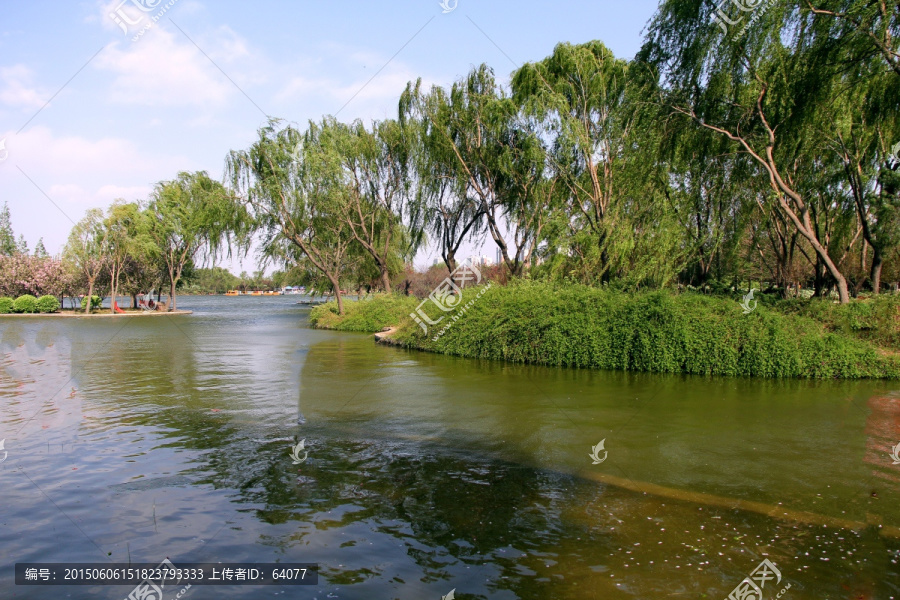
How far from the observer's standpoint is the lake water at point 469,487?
4254 mm

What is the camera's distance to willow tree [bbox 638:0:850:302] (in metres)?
14.1

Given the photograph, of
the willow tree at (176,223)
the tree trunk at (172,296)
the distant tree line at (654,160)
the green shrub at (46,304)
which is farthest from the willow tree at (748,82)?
the green shrub at (46,304)

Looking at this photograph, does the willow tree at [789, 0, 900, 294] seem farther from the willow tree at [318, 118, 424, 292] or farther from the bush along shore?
the willow tree at [318, 118, 424, 292]

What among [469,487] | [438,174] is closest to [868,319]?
[469,487]

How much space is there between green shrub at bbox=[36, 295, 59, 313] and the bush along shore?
38765 millimetres

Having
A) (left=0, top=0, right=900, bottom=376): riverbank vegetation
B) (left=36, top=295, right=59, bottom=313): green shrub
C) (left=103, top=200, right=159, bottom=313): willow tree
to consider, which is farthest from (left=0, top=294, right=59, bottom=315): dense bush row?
(left=0, top=0, right=900, bottom=376): riverbank vegetation

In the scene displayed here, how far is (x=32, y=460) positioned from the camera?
681 cm

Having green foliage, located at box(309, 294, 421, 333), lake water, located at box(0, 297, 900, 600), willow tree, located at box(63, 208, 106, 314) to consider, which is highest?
willow tree, located at box(63, 208, 106, 314)

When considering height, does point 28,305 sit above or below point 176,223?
below

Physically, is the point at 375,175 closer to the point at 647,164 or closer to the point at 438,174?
the point at 438,174

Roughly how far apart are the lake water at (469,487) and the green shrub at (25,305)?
36.6 m

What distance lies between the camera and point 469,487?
600cm

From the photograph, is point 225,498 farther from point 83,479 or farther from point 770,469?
point 770,469

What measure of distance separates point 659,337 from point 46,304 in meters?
44.6
